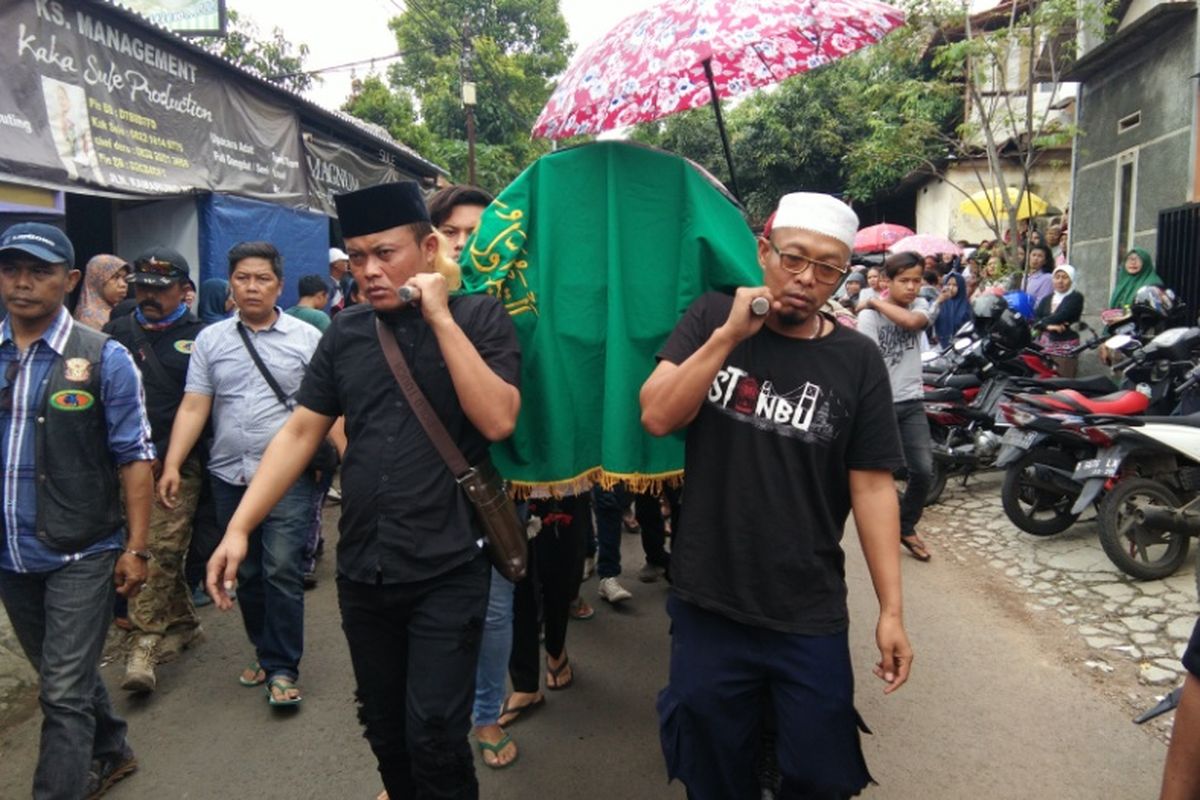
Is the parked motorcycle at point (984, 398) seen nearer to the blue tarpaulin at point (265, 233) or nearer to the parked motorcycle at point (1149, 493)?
the parked motorcycle at point (1149, 493)

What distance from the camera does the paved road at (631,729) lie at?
3.09 metres

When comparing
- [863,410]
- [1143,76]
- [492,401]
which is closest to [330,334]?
[492,401]

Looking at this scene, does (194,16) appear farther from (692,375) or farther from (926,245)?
(926,245)

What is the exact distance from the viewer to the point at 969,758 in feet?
10.5

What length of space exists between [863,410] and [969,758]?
1.84m

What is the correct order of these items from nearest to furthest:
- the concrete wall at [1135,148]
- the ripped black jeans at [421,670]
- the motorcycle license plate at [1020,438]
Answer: the ripped black jeans at [421,670], the motorcycle license plate at [1020,438], the concrete wall at [1135,148]

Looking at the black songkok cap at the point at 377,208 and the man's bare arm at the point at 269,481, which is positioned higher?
the black songkok cap at the point at 377,208

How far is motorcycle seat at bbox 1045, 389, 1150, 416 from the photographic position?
18.0 ft

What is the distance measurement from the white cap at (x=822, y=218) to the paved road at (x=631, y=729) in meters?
2.06

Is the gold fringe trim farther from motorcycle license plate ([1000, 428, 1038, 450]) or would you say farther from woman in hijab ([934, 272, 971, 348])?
woman in hijab ([934, 272, 971, 348])

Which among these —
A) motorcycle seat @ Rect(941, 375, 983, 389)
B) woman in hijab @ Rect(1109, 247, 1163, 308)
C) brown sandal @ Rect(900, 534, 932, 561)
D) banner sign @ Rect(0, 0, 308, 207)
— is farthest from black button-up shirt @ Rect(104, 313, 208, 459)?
woman in hijab @ Rect(1109, 247, 1163, 308)

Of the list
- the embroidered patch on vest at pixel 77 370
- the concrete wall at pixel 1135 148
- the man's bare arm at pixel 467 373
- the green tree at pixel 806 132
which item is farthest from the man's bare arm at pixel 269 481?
the green tree at pixel 806 132

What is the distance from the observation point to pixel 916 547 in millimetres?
5609

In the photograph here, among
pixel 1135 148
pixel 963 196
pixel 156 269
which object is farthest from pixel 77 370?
pixel 963 196
